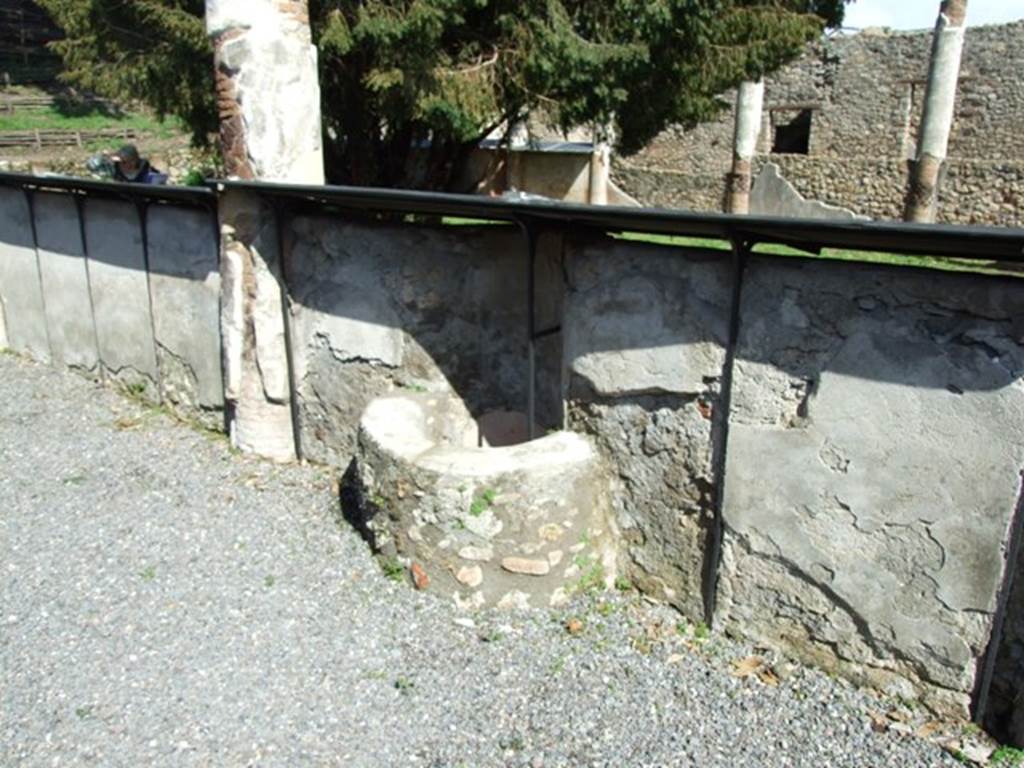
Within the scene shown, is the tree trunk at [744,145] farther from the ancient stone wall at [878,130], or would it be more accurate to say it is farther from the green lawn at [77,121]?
the green lawn at [77,121]

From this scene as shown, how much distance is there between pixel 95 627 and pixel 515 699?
202 cm

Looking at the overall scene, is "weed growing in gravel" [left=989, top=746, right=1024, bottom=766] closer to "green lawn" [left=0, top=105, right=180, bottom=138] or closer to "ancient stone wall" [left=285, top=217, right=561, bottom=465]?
"ancient stone wall" [left=285, top=217, right=561, bottom=465]

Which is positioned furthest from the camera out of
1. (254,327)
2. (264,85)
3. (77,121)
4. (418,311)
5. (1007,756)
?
(77,121)

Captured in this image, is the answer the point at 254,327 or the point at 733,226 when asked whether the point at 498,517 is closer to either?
the point at 733,226

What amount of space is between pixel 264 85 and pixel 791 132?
22.1 metres

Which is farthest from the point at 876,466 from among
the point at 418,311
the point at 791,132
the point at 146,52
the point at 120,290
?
the point at 791,132

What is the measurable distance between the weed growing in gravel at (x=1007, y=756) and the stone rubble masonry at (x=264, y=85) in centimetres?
485

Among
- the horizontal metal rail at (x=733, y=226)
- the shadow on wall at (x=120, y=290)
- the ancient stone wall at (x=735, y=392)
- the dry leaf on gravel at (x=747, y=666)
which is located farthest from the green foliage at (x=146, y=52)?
the dry leaf on gravel at (x=747, y=666)

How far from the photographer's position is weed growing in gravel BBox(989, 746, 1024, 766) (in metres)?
3.22

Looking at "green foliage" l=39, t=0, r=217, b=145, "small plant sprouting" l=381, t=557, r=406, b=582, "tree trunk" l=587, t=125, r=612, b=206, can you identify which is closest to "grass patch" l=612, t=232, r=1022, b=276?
"small plant sprouting" l=381, t=557, r=406, b=582

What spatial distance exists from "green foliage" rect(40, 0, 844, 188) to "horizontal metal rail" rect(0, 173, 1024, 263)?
414 cm

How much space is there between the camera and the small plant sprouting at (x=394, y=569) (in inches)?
175

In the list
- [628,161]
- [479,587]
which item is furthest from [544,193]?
[479,587]

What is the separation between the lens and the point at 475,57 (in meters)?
9.71
